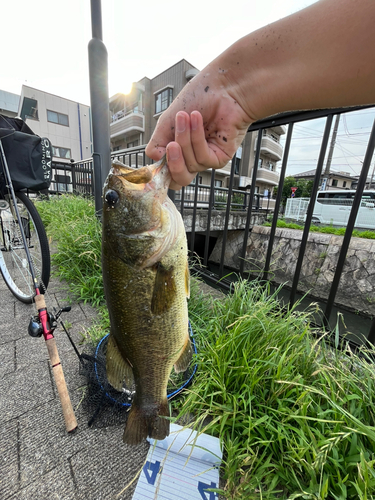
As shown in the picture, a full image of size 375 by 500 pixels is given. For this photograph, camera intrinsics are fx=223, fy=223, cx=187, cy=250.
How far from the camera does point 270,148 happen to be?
26.9 m

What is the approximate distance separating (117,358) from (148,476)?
59 centimetres

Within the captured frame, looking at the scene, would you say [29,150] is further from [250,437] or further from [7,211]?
[250,437]

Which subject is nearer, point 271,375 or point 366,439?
point 366,439

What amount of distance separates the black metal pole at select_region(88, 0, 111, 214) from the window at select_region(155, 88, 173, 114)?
21597 mm

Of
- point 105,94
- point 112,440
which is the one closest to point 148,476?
point 112,440

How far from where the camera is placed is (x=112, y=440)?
4.33 ft

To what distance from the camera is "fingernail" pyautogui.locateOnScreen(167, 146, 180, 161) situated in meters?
0.89

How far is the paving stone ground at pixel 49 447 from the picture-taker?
1.08 metres

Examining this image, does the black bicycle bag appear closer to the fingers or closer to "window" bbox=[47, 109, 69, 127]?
the fingers

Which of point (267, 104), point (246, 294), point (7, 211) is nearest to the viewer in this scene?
point (267, 104)

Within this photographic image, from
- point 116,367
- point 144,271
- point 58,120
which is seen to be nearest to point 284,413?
point 116,367

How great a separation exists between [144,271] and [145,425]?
0.76 meters

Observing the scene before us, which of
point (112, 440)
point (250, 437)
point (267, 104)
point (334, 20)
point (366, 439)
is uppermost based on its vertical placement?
point (334, 20)

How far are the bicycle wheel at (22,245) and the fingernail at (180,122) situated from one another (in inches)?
95.7
